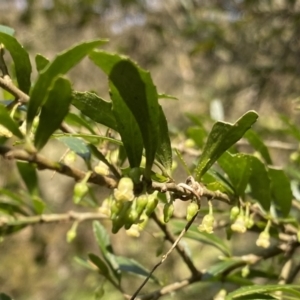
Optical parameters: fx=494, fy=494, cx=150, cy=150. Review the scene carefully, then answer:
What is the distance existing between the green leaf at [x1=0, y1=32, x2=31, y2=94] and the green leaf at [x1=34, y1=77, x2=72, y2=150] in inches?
5.1

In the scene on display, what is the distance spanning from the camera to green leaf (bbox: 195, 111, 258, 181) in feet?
1.66

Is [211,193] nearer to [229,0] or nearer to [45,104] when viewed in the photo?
[45,104]

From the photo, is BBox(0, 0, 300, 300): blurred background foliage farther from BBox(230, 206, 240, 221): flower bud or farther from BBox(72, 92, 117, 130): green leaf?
BBox(72, 92, 117, 130): green leaf

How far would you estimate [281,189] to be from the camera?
74 cm

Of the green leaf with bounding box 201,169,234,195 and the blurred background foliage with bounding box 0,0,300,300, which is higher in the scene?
the green leaf with bounding box 201,169,234,195

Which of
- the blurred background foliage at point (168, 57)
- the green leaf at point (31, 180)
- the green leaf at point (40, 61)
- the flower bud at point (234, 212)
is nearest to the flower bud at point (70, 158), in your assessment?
the green leaf at point (40, 61)

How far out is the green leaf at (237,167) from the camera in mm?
632

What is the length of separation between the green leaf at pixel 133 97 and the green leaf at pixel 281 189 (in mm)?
272

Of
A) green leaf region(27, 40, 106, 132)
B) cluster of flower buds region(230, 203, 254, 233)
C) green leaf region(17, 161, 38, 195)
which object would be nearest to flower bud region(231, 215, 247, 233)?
cluster of flower buds region(230, 203, 254, 233)

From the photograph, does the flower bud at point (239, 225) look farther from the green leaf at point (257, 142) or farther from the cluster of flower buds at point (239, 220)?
the green leaf at point (257, 142)

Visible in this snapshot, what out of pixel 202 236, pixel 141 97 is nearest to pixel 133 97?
pixel 141 97

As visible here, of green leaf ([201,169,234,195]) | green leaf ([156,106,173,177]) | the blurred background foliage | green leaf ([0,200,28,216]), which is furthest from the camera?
the blurred background foliage

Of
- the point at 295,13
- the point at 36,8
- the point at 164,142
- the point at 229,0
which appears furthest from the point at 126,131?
the point at 36,8

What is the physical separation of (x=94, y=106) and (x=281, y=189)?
0.36m
